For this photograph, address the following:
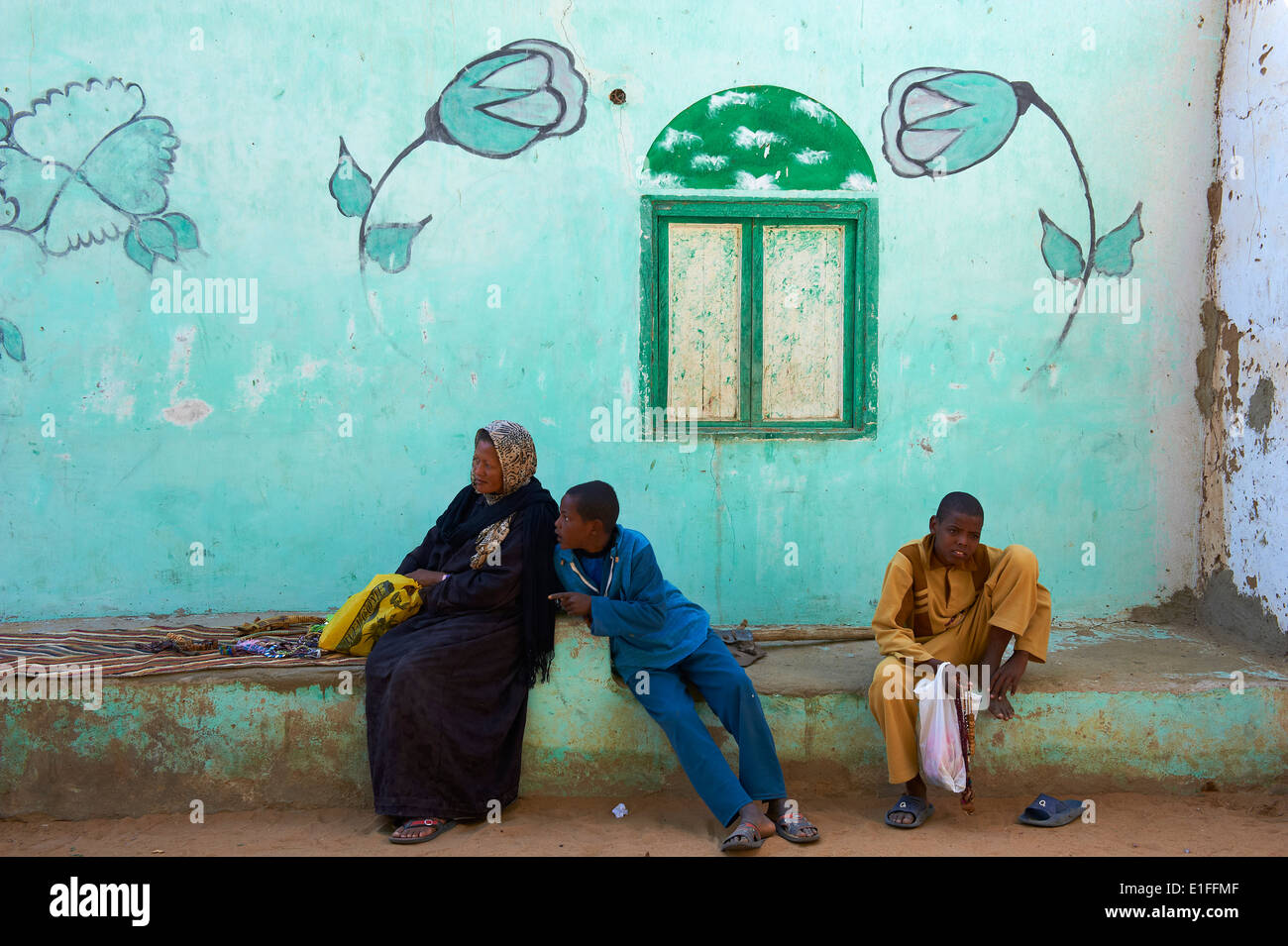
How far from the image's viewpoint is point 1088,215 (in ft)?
16.0

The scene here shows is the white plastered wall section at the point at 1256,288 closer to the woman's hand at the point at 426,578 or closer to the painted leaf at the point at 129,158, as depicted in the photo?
the woman's hand at the point at 426,578

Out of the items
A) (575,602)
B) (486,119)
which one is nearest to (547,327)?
(486,119)

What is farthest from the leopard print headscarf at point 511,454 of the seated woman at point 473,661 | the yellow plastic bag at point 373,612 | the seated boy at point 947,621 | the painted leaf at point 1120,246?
the painted leaf at point 1120,246

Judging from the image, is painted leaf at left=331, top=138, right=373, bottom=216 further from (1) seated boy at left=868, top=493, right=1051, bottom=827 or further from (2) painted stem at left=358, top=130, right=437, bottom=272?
(1) seated boy at left=868, top=493, right=1051, bottom=827

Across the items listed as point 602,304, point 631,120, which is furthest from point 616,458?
point 631,120

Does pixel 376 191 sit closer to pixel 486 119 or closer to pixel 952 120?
pixel 486 119

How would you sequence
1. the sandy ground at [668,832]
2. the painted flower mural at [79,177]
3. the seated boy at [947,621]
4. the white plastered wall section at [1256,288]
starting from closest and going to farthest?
the sandy ground at [668,832] → the seated boy at [947,621] → the white plastered wall section at [1256,288] → the painted flower mural at [79,177]

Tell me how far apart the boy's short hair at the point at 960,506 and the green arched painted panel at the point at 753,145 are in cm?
186

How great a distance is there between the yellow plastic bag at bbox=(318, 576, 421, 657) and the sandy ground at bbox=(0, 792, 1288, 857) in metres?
0.65

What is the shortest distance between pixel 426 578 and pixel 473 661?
45 centimetres

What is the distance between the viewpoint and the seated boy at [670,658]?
352 centimetres

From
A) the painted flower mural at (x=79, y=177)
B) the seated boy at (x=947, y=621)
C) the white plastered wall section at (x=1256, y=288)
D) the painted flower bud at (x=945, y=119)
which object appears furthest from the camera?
the painted flower bud at (x=945, y=119)

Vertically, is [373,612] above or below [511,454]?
below
